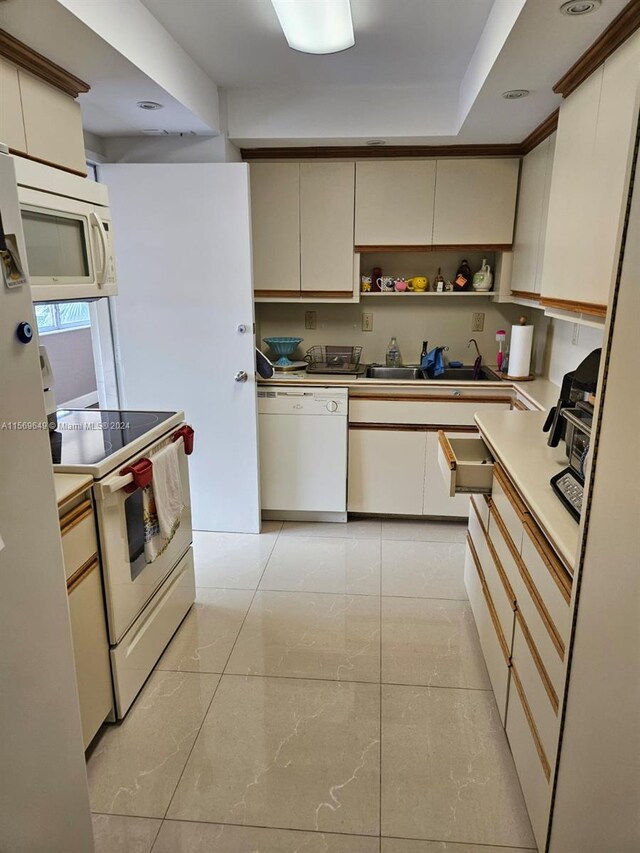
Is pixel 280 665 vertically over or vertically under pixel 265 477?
under

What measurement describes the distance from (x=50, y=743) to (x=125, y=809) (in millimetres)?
629

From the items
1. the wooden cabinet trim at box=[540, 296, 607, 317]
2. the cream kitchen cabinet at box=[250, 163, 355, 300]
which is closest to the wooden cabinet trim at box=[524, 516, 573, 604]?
the wooden cabinet trim at box=[540, 296, 607, 317]

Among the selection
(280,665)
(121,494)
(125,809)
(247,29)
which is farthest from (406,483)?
(247,29)

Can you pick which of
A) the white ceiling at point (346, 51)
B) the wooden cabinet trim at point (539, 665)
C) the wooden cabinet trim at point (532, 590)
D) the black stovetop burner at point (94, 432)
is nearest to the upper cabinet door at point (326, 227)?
the white ceiling at point (346, 51)

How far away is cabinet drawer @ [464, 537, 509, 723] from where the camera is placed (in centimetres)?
174

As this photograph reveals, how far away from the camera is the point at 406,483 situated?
127 inches

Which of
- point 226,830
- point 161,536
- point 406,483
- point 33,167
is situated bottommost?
point 226,830

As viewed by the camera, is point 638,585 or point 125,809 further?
point 125,809

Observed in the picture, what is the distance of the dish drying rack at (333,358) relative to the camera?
3.40 metres

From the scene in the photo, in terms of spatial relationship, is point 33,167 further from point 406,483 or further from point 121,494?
point 406,483

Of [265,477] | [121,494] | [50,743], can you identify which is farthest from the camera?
[265,477]

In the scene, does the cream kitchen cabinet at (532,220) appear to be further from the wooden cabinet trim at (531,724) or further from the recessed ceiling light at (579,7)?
the wooden cabinet trim at (531,724)

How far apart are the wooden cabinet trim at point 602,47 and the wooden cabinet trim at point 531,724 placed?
185 centimetres

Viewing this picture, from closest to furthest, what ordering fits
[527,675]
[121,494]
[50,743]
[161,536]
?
[50,743]
[527,675]
[121,494]
[161,536]
